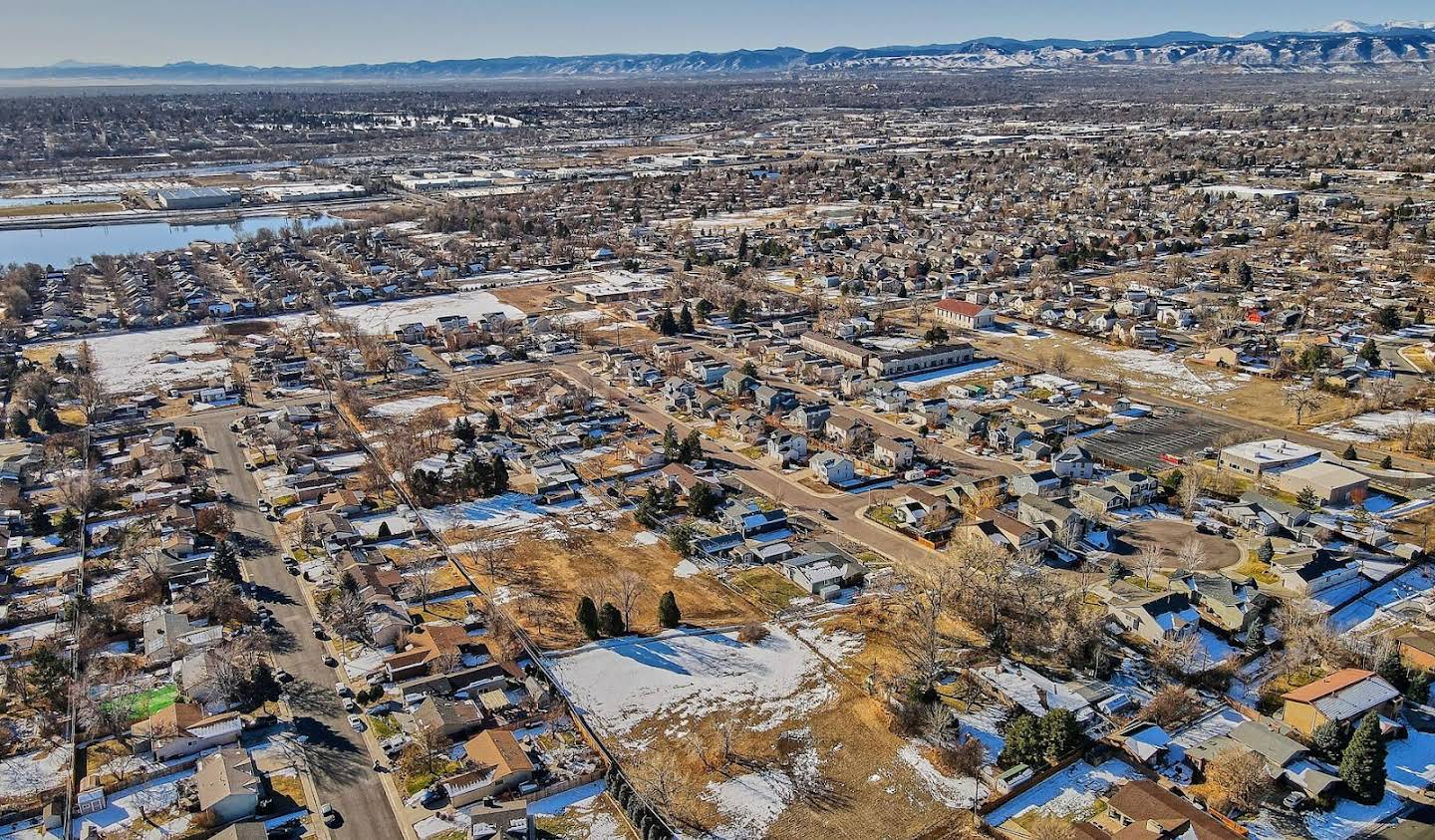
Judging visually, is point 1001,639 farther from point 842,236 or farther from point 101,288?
point 101,288

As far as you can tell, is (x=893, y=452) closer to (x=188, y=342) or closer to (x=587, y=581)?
(x=587, y=581)

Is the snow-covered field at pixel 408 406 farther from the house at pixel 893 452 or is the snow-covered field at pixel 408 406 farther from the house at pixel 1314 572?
the house at pixel 1314 572

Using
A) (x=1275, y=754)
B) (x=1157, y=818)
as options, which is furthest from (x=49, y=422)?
(x=1275, y=754)

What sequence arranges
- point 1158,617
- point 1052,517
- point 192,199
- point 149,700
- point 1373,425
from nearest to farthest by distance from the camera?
point 149,700 < point 1158,617 < point 1052,517 < point 1373,425 < point 192,199

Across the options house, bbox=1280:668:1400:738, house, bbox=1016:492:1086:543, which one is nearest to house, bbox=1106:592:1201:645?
house, bbox=1280:668:1400:738

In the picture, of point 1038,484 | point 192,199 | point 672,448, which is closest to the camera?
point 1038,484
